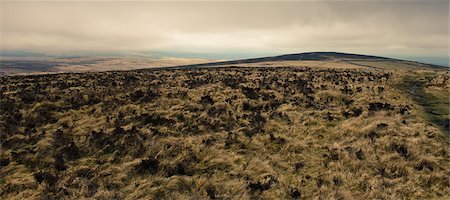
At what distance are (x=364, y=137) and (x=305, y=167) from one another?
14.1ft

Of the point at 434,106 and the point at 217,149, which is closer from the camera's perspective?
the point at 217,149

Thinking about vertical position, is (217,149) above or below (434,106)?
below

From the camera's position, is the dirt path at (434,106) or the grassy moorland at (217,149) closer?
the grassy moorland at (217,149)

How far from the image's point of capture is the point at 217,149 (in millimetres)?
12148

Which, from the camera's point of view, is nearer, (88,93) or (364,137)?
(364,137)

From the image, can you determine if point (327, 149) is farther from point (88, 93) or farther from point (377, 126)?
point (88, 93)

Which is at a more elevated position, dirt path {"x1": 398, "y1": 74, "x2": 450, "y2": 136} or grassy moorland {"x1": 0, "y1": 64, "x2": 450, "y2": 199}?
dirt path {"x1": 398, "y1": 74, "x2": 450, "y2": 136}

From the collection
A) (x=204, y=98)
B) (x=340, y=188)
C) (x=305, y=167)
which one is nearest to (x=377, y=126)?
(x=305, y=167)

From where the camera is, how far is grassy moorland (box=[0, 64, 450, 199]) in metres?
9.17

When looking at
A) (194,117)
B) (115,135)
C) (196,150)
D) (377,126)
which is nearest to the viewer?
(196,150)

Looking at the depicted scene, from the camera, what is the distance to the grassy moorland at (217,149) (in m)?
9.17

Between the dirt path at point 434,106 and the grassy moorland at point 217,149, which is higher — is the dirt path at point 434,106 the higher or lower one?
the higher one

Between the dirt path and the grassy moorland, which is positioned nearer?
the grassy moorland

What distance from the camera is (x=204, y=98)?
68.1 ft
